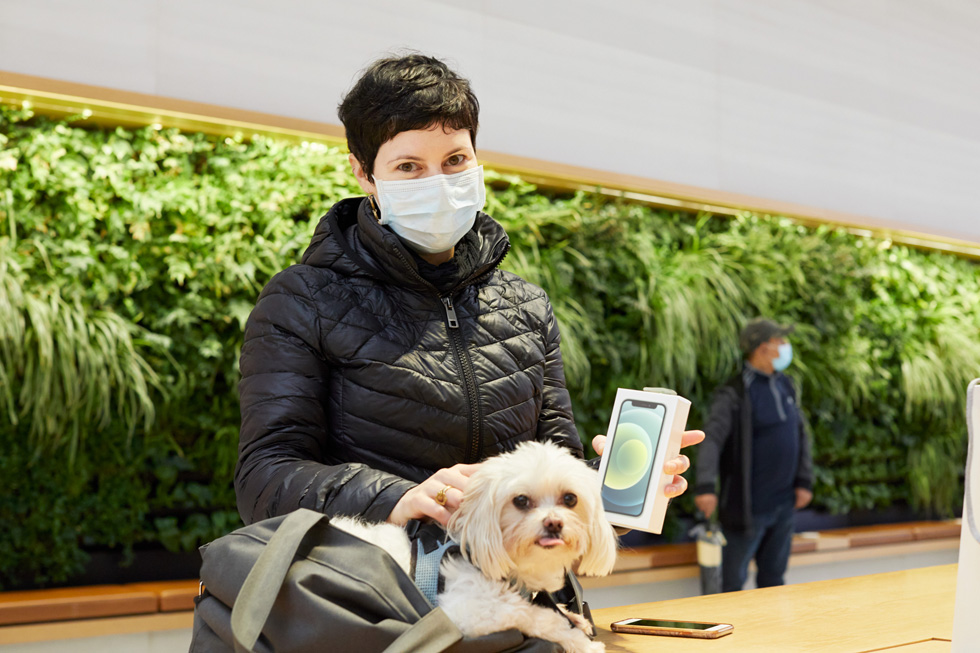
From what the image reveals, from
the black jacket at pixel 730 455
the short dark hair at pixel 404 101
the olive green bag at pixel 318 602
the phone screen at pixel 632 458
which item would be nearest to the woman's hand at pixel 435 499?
the olive green bag at pixel 318 602

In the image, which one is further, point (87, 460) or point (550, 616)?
point (87, 460)

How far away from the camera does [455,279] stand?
1473 mm

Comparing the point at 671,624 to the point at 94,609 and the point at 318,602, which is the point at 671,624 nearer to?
the point at 318,602

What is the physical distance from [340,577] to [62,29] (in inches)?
117

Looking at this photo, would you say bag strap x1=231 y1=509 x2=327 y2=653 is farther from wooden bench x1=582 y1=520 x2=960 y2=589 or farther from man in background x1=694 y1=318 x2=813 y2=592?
man in background x1=694 y1=318 x2=813 y2=592

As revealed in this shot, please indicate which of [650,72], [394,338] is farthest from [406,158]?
[650,72]

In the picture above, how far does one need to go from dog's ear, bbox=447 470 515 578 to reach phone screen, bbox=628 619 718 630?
497 mm

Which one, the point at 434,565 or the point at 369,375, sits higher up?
the point at 369,375

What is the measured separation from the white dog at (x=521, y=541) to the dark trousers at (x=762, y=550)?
365 cm

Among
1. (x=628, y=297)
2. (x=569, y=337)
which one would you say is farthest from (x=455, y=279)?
(x=628, y=297)

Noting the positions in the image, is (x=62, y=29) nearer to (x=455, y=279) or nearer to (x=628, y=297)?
(x=455, y=279)

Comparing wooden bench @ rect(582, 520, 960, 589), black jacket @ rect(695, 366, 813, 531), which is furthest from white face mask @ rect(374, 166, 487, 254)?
black jacket @ rect(695, 366, 813, 531)

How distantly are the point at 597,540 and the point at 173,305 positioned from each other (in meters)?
2.92

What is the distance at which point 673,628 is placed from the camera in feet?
4.47
